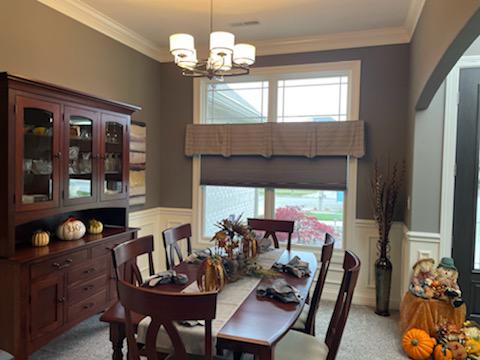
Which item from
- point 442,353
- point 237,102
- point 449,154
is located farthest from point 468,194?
point 237,102

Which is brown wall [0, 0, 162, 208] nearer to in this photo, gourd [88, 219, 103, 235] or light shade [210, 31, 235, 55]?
gourd [88, 219, 103, 235]

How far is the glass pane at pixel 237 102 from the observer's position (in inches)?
173

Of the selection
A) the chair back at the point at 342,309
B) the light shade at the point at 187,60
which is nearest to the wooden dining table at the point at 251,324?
the chair back at the point at 342,309

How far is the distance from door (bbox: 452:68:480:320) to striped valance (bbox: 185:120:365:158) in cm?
94

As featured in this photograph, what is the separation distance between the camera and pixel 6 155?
237 centimetres

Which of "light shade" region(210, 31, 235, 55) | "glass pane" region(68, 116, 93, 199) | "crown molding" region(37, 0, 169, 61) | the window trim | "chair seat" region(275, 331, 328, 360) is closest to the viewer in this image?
"chair seat" region(275, 331, 328, 360)

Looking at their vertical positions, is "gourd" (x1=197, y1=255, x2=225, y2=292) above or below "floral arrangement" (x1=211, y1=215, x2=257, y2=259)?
below

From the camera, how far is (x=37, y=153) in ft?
8.73

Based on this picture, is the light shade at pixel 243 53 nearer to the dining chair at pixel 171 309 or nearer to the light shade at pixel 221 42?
the light shade at pixel 221 42

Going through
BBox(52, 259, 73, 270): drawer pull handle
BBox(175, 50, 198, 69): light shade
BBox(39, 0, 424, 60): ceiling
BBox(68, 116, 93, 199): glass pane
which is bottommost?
BBox(52, 259, 73, 270): drawer pull handle

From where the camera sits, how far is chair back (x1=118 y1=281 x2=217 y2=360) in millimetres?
1378

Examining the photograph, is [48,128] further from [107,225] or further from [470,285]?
[470,285]

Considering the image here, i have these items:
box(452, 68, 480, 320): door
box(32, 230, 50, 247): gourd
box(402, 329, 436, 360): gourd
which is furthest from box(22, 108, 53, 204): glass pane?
box(452, 68, 480, 320): door

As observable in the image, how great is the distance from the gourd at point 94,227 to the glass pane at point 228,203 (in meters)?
1.55
